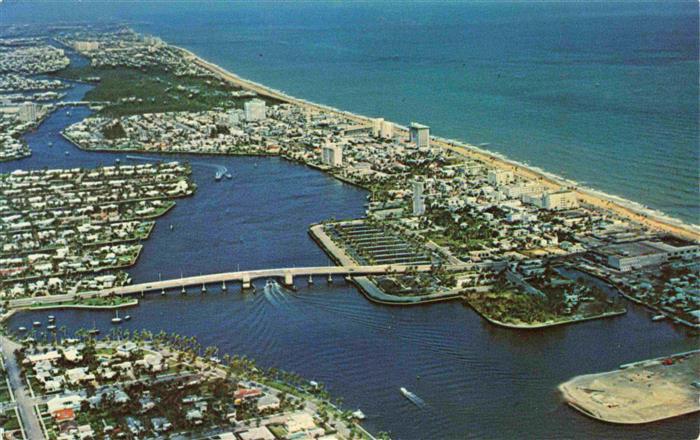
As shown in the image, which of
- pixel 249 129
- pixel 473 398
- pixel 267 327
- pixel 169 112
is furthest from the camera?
pixel 169 112

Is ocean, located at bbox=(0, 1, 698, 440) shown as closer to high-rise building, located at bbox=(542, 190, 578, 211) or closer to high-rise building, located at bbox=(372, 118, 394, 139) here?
high-rise building, located at bbox=(542, 190, 578, 211)

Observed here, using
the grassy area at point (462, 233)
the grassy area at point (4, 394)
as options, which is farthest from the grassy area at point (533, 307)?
the grassy area at point (4, 394)

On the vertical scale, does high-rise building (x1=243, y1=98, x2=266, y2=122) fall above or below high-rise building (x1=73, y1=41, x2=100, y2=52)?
above

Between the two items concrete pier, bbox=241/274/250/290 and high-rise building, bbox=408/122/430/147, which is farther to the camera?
high-rise building, bbox=408/122/430/147

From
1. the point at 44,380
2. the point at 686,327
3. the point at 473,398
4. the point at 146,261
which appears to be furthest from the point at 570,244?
the point at 44,380

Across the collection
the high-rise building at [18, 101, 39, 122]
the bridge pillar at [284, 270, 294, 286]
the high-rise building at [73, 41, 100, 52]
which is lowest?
the high-rise building at [73, 41, 100, 52]

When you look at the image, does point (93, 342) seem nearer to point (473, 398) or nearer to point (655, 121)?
point (473, 398)

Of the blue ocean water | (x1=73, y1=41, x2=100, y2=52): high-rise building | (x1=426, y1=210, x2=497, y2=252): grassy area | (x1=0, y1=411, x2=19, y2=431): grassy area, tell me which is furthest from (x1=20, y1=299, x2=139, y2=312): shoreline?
(x1=73, y1=41, x2=100, y2=52): high-rise building
